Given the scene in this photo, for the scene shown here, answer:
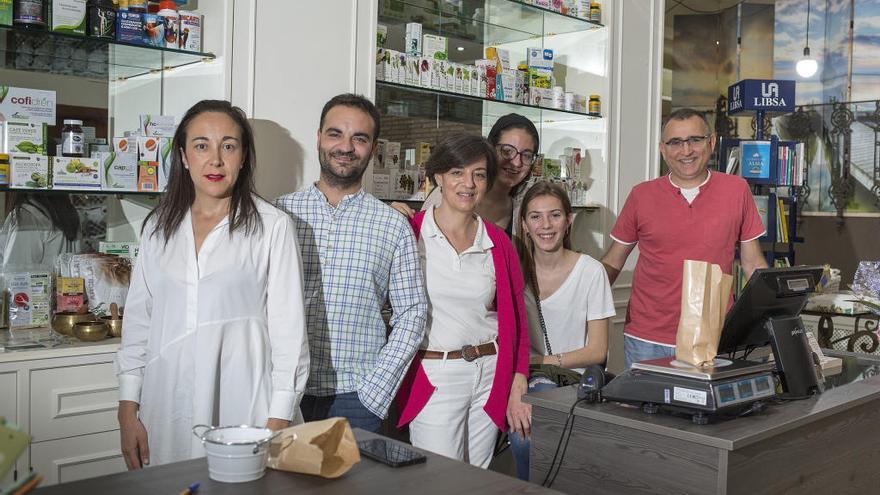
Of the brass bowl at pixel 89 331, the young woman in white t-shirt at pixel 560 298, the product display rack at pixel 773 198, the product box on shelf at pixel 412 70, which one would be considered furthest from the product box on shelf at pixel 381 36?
the product display rack at pixel 773 198

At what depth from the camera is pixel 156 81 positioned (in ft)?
11.1

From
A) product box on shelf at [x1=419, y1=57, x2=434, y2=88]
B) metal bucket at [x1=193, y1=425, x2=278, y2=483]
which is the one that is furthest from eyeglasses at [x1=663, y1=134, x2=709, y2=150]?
metal bucket at [x1=193, y1=425, x2=278, y2=483]

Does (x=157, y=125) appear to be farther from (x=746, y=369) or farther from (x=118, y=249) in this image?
(x=746, y=369)

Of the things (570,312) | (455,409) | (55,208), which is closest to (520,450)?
(455,409)

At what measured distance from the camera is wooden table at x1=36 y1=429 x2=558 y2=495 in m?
1.53

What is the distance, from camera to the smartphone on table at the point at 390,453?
1731 millimetres

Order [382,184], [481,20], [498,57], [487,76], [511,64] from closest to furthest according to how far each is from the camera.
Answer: [382,184], [487,76], [498,57], [481,20], [511,64]

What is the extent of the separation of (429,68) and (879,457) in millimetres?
2504

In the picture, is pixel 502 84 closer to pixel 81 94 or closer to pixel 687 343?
pixel 81 94

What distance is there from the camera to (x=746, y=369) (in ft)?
7.69

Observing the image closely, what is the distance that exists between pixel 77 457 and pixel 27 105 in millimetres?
1227

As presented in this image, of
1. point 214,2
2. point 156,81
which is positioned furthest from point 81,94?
point 214,2

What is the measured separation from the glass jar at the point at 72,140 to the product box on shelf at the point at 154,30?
0.40m

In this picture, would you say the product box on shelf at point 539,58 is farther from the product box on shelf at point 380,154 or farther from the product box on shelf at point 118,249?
the product box on shelf at point 118,249
